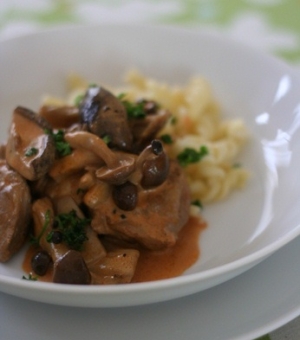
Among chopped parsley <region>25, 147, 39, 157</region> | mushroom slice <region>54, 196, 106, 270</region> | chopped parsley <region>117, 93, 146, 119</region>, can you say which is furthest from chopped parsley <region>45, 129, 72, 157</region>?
chopped parsley <region>117, 93, 146, 119</region>

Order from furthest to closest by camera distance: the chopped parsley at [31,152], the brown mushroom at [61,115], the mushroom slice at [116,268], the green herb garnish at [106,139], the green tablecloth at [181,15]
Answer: the green tablecloth at [181,15]
the brown mushroom at [61,115]
the green herb garnish at [106,139]
the chopped parsley at [31,152]
the mushroom slice at [116,268]

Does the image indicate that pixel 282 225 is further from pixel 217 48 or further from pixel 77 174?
pixel 217 48

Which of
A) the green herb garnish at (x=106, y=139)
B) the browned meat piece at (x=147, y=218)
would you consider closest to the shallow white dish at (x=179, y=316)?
the browned meat piece at (x=147, y=218)

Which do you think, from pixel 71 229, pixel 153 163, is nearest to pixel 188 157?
pixel 153 163

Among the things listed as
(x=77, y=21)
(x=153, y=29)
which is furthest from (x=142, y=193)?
(x=77, y=21)

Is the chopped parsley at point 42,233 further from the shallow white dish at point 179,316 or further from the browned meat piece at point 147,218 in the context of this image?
the shallow white dish at point 179,316

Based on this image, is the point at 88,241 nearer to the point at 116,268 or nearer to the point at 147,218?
the point at 116,268

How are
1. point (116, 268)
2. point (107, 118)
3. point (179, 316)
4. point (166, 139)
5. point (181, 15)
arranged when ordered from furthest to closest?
point (181, 15), point (166, 139), point (107, 118), point (116, 268), point (179, 316)

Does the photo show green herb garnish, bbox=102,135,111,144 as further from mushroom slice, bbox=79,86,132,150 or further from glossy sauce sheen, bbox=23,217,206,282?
glossy sauce sheen, bbox=23,217,206,282
